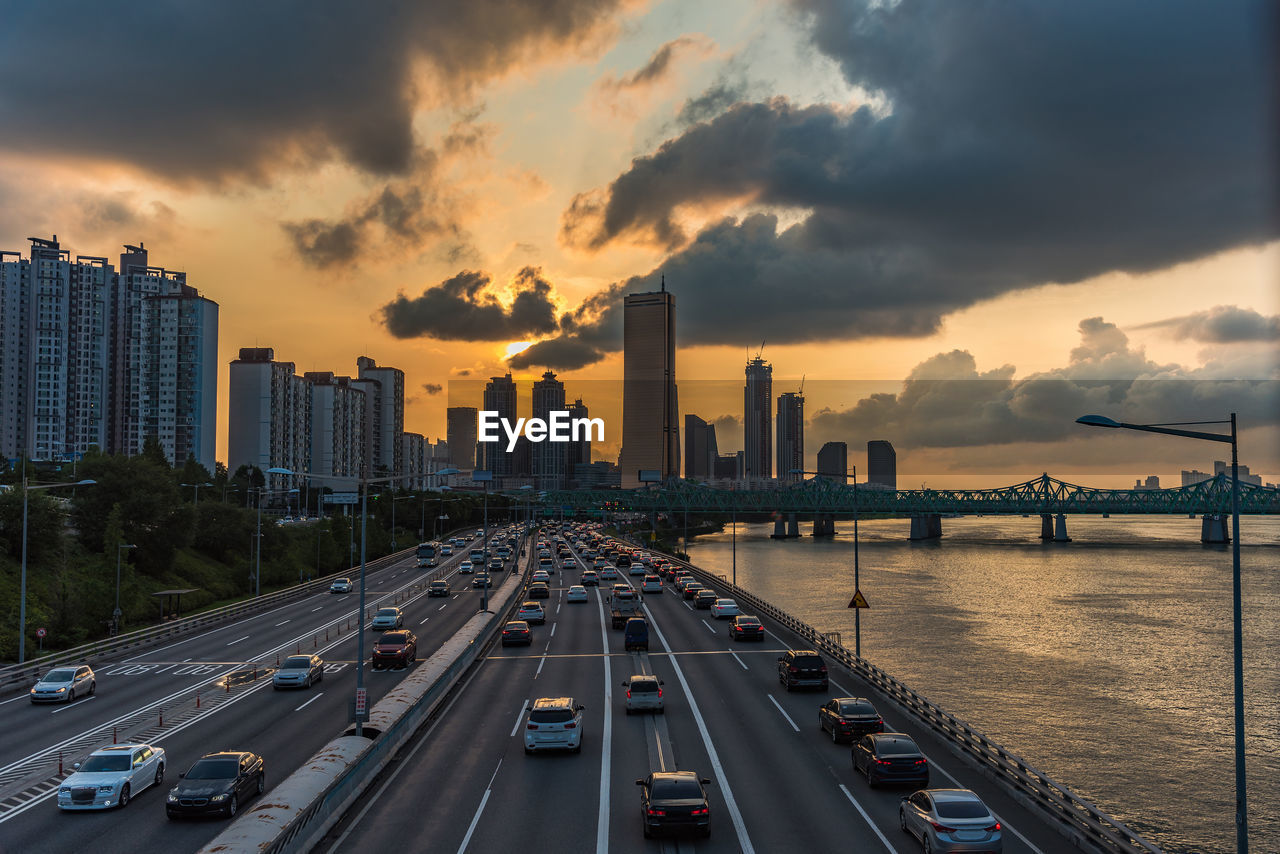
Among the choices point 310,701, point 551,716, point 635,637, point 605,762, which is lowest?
point 310,701

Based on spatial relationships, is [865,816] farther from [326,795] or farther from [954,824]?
[326,795]

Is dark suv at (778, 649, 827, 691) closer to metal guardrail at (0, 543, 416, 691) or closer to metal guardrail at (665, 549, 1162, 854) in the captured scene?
metal guardrail at (665, 549, 1162, 854)

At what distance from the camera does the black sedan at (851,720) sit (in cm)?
2778

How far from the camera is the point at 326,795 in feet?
66.5

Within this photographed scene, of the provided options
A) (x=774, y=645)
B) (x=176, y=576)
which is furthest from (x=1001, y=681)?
(x=176, y=576)

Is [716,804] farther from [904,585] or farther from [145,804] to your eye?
[904,585]

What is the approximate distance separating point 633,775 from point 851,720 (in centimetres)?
763

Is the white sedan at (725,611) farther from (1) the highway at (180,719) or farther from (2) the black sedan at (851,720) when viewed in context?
(2) the black sedan at (851,720)

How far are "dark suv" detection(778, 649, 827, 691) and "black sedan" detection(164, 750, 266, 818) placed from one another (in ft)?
70.3

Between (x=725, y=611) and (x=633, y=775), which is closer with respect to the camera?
(x=633, y=775)

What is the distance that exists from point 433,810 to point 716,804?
284 inches

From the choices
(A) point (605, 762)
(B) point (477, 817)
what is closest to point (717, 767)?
(A) point (605, 762)

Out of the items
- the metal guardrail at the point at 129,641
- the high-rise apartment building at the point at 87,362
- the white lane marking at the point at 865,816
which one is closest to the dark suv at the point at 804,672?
the white lane marking at the point at 865,816

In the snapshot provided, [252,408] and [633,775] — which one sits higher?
[252,408]
